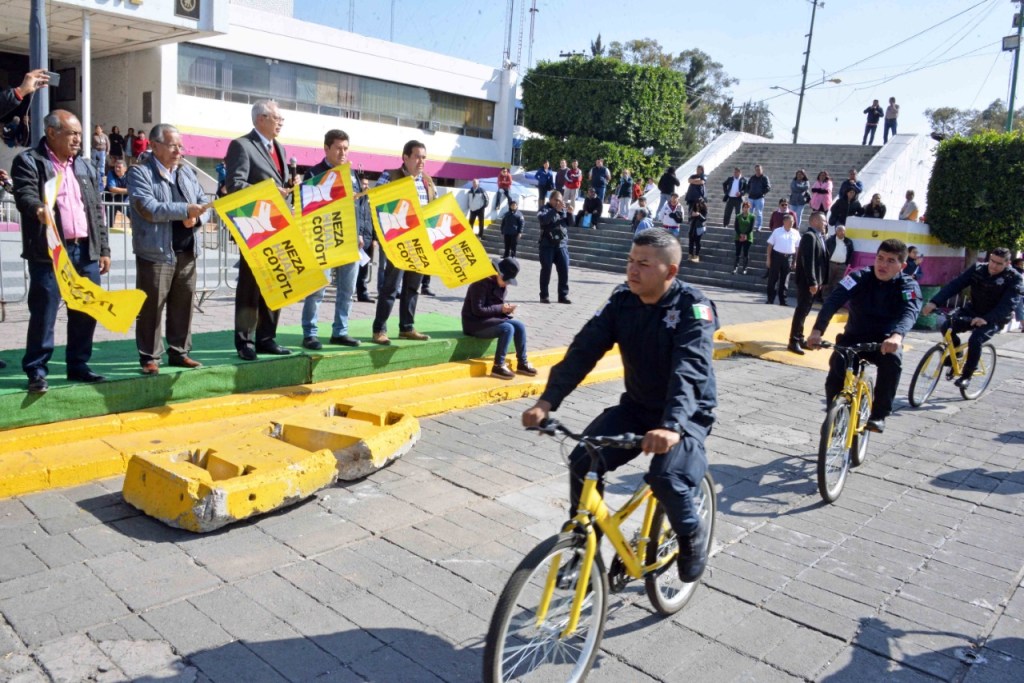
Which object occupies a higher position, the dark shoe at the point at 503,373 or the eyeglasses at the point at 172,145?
the eyeglasses at the point at 172,145

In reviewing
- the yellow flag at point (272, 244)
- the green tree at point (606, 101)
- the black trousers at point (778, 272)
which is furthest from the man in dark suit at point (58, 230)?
the green tree at point (606, 101)

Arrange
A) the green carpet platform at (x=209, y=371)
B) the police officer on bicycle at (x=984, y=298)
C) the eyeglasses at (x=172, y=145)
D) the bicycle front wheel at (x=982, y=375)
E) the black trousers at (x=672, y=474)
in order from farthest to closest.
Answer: the bicycle front wheel at (x=982, y=375)
the police officer on bicycle at (x=984, y=298)
the eyeglasses at (x=172, y=145)
the green carpet platform at (x=209, y=371)
the black trousers at (x=672, y=474)

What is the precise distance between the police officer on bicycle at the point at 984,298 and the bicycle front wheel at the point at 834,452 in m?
3.51

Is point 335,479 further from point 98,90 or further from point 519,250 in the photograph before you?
point 98,90

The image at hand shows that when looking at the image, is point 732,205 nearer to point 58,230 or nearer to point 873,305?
point 873,305

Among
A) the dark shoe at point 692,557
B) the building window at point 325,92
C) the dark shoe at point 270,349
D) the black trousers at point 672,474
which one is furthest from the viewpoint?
the building window at point 325,92

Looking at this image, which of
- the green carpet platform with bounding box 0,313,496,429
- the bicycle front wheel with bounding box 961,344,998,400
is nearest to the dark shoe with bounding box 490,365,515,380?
the green carpet platform with bounding box 0,313,496,429

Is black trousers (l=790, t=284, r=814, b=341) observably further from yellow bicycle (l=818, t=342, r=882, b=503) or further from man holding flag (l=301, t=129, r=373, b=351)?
man holding flag (l=301, t=129, r=373, b=351)

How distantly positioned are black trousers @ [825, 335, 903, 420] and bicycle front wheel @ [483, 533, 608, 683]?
145 inches

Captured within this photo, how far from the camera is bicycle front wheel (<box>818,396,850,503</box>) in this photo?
5727 millimetres

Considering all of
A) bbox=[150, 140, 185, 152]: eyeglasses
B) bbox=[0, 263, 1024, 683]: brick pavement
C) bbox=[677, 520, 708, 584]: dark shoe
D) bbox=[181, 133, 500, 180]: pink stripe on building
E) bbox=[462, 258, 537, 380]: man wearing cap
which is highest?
bbox=[181, 133, 500, 180]: pink stripe on building

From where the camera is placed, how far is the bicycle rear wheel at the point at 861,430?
640 centimetres

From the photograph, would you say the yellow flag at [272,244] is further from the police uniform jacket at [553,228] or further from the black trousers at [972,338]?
the police uniform jacket at [553,228]

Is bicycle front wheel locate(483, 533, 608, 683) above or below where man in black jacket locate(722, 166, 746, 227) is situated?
below
